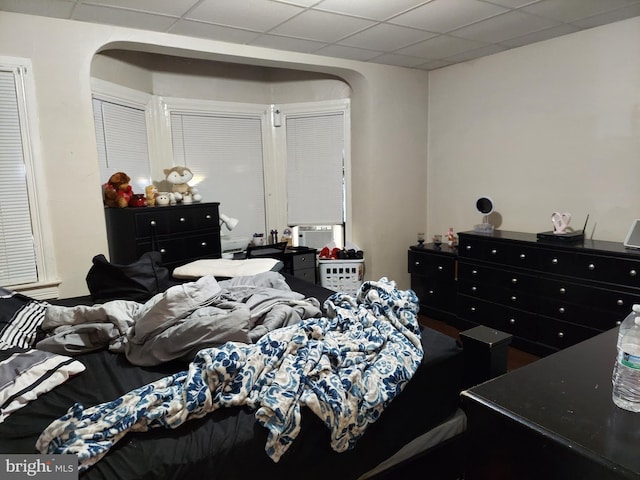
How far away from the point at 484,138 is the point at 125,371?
11.6 ft

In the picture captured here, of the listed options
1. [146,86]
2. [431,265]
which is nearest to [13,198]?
[146,86]

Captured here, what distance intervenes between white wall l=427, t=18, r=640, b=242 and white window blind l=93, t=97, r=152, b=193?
2888mm

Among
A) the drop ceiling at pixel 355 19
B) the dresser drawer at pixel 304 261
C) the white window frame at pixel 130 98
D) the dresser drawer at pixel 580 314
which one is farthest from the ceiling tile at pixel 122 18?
the dresser drawer at pixel 580 314

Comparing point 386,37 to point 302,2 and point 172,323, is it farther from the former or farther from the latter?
point 172,323

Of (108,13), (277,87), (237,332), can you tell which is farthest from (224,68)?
(237,332)

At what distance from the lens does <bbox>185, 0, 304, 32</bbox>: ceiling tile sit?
8.22 feet

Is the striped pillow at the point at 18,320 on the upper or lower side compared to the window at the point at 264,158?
lower

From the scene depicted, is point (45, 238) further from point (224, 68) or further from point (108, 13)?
point (224, 68)

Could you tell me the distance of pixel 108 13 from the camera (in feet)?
8.47

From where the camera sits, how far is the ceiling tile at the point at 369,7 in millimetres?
2539

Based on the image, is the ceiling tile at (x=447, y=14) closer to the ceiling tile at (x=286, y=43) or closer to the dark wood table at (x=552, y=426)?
the ceiling tile at (x=286, y=43)

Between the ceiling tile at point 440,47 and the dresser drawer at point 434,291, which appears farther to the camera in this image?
the dresser drawer at point 434,291

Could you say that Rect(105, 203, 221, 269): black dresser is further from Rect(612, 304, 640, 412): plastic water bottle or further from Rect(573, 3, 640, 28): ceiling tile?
Rect(573, 3, 640, 28): ceiling tile

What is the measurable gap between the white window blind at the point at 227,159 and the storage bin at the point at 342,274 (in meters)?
0.89
